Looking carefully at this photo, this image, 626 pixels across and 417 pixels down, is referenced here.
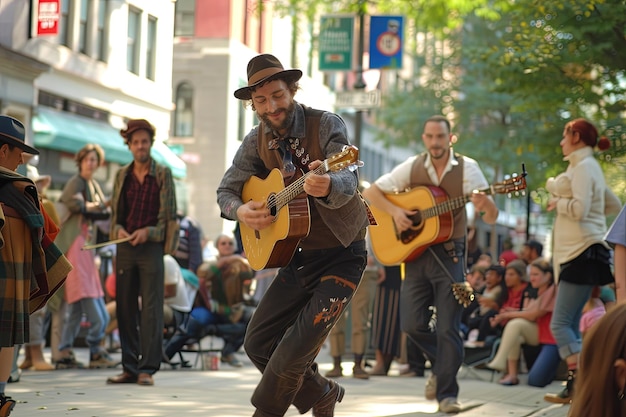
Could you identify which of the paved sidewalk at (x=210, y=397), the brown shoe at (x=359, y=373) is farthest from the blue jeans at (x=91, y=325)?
the brown shoe at (x=359, y=373)

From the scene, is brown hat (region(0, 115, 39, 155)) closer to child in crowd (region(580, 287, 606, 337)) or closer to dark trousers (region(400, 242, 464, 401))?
dark trousers (region(400, 242, 464, 401))

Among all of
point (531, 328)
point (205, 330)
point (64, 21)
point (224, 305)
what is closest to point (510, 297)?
point (531, 328)

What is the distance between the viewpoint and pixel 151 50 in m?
13.8

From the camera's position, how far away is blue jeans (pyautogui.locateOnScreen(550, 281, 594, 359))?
9.73m

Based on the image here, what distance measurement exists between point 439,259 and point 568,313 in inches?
51.1

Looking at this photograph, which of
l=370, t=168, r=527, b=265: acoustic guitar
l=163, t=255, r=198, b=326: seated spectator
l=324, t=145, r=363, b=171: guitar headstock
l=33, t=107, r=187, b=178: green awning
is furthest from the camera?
l=33, t=107, r=187, b=178: green awning

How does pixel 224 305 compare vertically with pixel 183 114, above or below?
below

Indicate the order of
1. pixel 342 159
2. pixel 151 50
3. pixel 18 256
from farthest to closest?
pixel 151 50
pixel 18 256
pixel 342 159

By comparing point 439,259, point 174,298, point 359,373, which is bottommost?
point 359,373

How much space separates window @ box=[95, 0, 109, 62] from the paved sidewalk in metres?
4.26

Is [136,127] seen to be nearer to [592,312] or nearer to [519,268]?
[592,312]

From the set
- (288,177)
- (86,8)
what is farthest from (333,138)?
(86,8)

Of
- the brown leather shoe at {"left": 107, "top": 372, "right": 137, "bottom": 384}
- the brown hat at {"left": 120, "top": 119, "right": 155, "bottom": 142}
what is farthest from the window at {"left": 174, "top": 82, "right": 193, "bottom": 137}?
the brown leather shoe at {"left": 107, "top": 372, "right": 137, "bottom": 384}

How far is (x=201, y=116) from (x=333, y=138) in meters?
30.2
